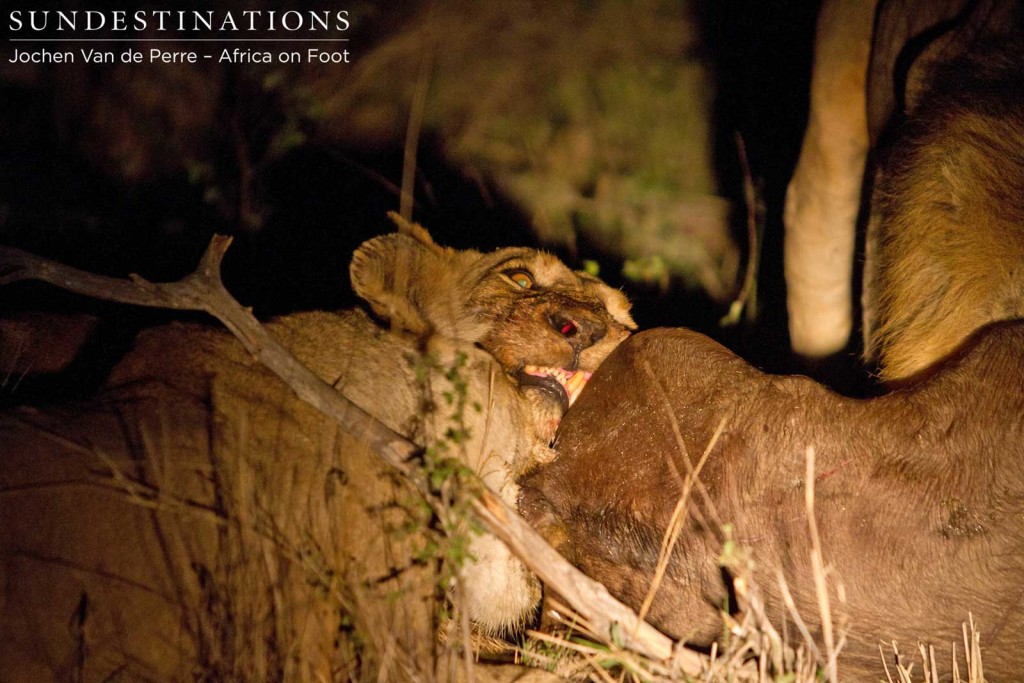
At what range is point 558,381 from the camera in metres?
3.28

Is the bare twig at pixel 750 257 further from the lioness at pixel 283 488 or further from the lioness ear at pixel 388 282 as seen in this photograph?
the lioness ear at pixel 388 282

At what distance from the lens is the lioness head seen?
3.16 m

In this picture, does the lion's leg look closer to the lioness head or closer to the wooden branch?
the lioness head

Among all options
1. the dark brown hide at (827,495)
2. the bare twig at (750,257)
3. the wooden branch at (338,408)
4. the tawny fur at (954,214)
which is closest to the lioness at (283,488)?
the wooden branch at (338,408)

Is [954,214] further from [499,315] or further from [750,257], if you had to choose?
[750,257]

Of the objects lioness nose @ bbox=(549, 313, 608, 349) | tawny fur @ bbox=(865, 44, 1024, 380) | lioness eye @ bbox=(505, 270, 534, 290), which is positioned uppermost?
tawny fur @ bbox=(865, 44, 1024, 380)

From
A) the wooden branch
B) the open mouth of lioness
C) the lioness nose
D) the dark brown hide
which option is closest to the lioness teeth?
the open mouth of lioness

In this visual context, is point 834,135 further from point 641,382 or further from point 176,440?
point 176,440

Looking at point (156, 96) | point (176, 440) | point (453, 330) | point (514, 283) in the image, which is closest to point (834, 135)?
point (514, 283)

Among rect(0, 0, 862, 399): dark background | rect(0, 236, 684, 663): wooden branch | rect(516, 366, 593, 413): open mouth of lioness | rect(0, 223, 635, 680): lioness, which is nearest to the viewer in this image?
rect(0, 223, 635, 680): lioness

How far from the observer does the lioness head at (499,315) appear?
316 centimetres

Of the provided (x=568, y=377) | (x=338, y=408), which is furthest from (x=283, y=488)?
(x=568, y=377)

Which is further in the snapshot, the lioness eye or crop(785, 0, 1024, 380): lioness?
the lioness eye

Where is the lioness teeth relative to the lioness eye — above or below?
below
